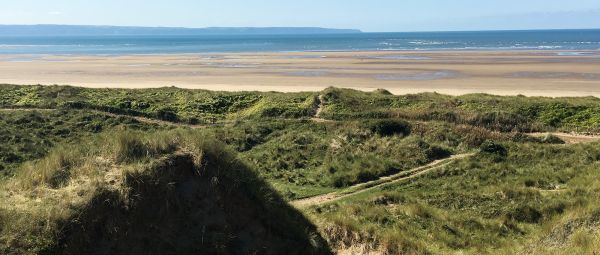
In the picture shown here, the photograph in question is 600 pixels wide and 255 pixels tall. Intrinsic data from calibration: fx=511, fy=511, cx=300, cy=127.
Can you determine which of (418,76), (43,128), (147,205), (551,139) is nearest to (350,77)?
(418,76)

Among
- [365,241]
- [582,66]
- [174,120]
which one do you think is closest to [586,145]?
[365,241]

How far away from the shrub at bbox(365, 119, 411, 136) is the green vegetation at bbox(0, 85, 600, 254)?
73 mm

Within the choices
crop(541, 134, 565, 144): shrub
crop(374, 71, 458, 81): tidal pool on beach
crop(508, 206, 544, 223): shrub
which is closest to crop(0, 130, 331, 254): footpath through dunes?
crop(508, 206, 544, 223): shrub

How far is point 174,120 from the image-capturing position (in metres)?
33.2

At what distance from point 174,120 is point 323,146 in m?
11.9

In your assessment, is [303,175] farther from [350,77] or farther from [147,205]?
[350,77]

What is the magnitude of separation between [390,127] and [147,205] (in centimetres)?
2026

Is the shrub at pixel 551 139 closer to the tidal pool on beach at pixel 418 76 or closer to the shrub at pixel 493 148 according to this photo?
the shrub at pixel 493 148

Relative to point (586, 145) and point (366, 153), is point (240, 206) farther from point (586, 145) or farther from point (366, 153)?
point (586, 145)

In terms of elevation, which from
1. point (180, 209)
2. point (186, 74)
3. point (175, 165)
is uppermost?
point (175, 165)

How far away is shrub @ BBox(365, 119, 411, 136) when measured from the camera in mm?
27312

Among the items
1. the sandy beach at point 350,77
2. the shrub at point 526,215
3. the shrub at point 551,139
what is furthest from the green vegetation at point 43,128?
the shrub at point 551,139

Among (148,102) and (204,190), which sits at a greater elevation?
(204,190)

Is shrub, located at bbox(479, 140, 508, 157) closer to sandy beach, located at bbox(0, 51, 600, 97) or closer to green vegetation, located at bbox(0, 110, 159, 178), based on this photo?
green vegetation, located at bbox(0, 110, 159, 178)
